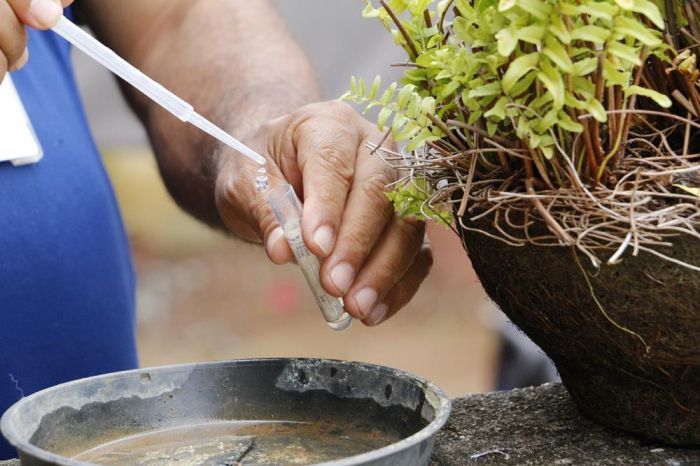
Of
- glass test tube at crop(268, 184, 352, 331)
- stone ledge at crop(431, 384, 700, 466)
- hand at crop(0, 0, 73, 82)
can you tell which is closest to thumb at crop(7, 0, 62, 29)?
hand at crop(0, 0, 73, 82)

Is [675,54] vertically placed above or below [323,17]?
above

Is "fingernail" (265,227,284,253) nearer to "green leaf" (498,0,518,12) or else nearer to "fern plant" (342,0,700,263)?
"fern plant" (342,0,700,263)

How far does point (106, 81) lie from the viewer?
8.50ft

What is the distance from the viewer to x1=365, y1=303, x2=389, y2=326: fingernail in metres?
0.88

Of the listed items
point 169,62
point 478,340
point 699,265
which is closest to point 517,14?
point 699,265

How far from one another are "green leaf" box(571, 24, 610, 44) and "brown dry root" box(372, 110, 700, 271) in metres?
0.08

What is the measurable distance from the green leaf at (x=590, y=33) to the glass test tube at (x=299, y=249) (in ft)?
1.20

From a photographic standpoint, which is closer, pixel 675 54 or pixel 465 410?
pixel 675 54

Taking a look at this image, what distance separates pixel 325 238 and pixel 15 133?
0.45m

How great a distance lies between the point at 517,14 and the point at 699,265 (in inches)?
8.1

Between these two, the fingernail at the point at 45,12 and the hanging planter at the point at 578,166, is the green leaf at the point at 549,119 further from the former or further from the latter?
the fingernail at the point at 45,12

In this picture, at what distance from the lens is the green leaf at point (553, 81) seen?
56cm

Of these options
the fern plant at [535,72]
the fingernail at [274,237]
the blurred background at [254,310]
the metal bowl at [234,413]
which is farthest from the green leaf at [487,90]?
the blurred background at [254,310]

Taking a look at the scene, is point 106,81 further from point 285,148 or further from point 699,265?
point 699,265
